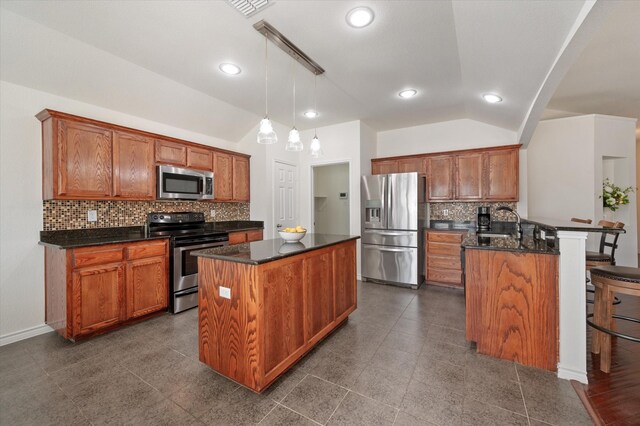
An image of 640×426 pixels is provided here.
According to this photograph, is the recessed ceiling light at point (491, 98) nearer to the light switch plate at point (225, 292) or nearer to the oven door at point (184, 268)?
the light switch plate at point (225, 292)

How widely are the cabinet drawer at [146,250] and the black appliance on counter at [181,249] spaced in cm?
10

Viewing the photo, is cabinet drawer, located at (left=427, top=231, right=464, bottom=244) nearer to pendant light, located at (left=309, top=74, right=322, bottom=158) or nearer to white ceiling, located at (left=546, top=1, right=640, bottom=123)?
pendant light, located at (left=309, top=74, right=322, bottom=158)

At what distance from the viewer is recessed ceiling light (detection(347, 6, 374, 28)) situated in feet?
→ 6.60

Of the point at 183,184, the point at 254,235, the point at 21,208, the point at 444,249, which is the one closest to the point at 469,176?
the point at 444,249

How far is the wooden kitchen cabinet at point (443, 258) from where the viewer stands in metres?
4.16

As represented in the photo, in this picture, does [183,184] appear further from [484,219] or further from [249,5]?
[484,219]

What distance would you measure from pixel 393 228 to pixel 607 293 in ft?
8.48

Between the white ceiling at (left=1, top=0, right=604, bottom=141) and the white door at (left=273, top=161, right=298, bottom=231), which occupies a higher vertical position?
the white ceiling at (left=1, top=0, right=604, bottom=141)

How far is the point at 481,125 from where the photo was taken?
4547 mm

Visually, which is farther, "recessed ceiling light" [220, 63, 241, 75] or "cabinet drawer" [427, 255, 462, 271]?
"cabinet drawer" [427, 255, 462, 271]

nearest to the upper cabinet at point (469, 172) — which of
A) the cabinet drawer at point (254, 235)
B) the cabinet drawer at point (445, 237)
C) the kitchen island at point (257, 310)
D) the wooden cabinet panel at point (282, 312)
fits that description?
the cabinet drawer at point (445, 237)

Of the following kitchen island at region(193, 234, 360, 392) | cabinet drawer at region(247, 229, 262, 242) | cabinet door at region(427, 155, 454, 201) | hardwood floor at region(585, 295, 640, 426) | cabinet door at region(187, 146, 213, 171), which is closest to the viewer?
hardwood floor at region(585, 295, 640, 426)

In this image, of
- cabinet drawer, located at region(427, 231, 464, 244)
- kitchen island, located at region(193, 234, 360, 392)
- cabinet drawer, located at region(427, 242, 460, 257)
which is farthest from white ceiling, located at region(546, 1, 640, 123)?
kitchen island, located at region(193, 234, 360, 392)

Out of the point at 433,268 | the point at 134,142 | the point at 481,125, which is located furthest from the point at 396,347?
the point at 481,125
